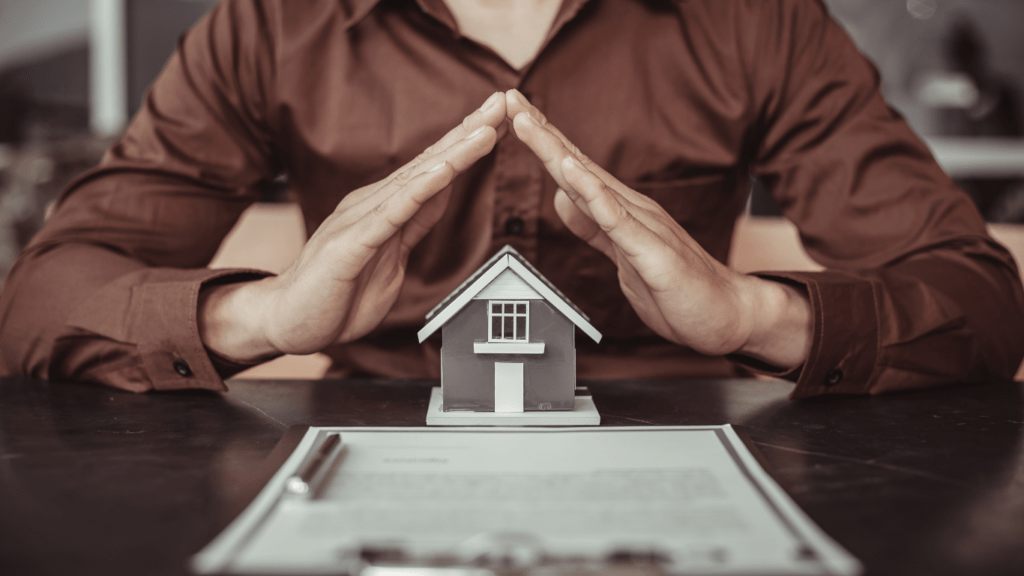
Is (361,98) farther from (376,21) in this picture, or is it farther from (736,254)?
(736,254)

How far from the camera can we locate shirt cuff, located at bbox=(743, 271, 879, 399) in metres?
0.79

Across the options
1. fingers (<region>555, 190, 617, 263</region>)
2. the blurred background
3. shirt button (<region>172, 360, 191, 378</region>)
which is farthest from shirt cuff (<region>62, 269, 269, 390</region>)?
the blurred background

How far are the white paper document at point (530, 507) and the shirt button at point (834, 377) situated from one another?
236mm

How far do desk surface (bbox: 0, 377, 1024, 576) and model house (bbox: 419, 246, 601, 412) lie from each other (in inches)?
2.4

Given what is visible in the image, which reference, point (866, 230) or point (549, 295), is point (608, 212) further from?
point (866, 230)

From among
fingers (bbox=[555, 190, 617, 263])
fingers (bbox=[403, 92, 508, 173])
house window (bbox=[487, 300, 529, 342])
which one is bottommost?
house window (bbox=[487, 300, 529, 342])

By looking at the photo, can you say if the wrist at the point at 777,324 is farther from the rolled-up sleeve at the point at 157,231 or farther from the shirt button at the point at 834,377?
the rolled-up sleeve at the point at 157,231

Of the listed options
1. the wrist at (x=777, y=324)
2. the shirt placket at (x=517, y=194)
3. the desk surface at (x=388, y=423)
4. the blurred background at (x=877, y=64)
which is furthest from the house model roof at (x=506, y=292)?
the blurred background at (x=877, y=64)

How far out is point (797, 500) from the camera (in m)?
0.51

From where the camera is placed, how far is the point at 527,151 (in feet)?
3.37

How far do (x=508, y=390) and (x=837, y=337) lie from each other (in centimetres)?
38

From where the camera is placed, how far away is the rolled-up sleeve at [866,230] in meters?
0.82

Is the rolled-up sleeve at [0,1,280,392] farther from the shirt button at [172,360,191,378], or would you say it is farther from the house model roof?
the house model roof

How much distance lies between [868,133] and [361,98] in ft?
2.49
